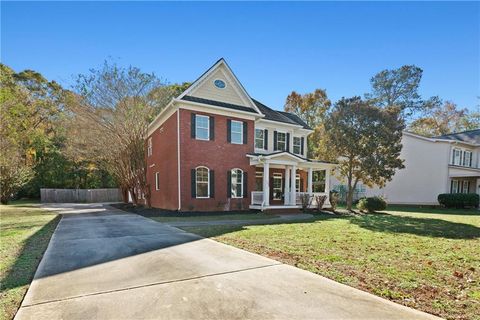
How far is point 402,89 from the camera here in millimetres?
37719

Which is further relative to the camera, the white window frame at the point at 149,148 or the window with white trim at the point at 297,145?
the white window frame at the point at 149,148

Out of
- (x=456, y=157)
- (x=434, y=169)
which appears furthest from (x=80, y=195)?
(x=456, y=157)

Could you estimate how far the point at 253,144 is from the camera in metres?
18.4

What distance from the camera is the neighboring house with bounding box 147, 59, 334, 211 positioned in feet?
52.1

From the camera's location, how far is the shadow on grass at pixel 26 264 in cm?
428

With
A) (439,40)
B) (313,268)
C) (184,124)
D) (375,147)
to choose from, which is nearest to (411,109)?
(375,147)

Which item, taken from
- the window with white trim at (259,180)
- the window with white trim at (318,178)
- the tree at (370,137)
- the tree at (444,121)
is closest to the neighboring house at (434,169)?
the window with white trim at (318,178)

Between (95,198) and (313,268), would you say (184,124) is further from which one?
(95,198)

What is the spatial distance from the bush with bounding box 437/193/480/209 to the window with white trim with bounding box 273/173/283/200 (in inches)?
575

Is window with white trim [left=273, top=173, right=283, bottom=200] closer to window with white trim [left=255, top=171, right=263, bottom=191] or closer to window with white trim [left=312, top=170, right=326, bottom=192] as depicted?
window with white trim [left=255, top=171, right=263, bottom=191]

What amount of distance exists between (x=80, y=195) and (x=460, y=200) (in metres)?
40.8

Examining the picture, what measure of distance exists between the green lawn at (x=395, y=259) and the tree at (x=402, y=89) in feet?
111

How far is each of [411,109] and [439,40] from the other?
1213 inches

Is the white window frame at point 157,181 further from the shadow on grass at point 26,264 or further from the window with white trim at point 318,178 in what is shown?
the window with white trim at point 318,178
